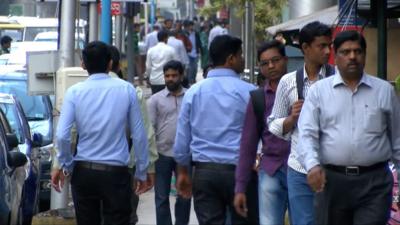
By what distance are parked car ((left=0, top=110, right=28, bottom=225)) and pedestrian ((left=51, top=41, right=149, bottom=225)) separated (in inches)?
49.3

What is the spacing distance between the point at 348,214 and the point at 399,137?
1.85 feet

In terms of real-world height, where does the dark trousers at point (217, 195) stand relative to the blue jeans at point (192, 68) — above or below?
above

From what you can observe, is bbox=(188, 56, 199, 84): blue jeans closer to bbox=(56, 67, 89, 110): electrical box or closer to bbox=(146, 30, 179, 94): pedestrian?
bbox=(146, 30, 179, 94): pedestrian

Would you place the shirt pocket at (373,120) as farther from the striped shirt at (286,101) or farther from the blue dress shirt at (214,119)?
the blue dress shirt at (214,119)

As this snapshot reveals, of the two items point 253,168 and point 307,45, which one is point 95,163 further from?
point 307,45

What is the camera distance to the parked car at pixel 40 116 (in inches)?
564

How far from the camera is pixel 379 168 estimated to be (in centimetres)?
727

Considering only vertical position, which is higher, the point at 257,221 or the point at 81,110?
the point at 81,110

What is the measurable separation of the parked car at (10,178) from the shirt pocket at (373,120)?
12.9 ft

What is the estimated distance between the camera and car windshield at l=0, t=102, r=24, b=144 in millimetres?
13562

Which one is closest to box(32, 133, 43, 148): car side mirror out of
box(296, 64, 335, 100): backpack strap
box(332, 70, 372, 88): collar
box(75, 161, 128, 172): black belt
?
box(75, 161, 128, 172): black belt

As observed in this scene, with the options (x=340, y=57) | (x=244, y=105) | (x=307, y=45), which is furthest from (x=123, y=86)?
(x=340, y=57)

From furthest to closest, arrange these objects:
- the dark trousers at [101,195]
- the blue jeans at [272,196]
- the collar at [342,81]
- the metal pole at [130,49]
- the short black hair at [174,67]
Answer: the metal pole at [130,49], the short black hair at [174,67], the dark trousers at [101,195], the blue jeans at [272,196], the collar at [342,81]

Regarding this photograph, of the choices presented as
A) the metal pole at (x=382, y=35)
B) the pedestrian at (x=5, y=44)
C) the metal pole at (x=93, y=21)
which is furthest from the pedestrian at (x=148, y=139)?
the pedestrian at (x=5, y=44)
